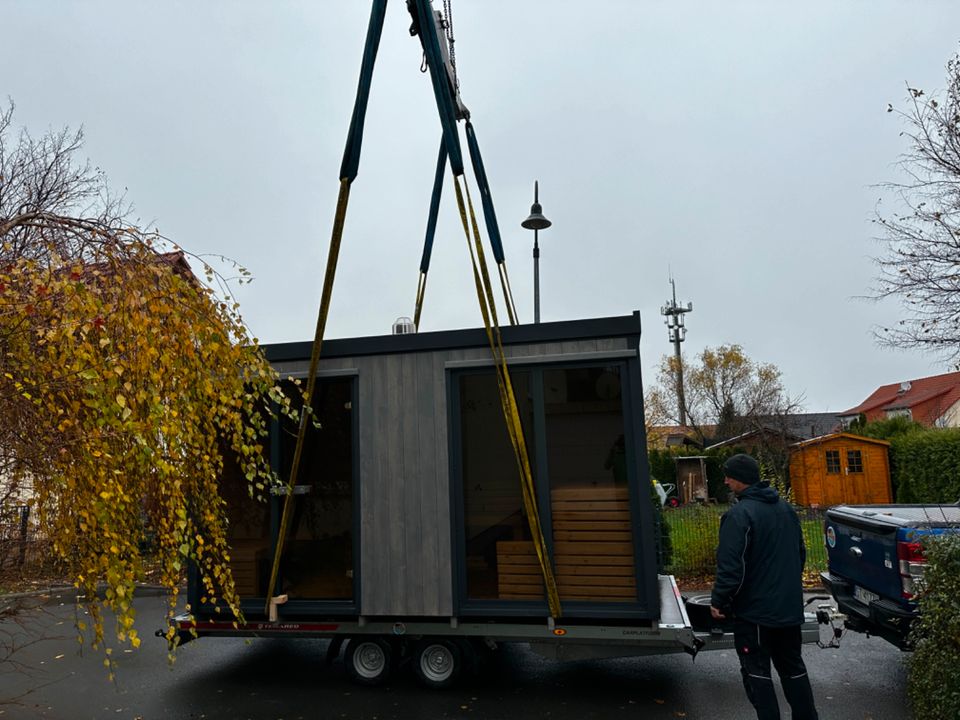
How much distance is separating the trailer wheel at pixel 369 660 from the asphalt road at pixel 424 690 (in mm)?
99

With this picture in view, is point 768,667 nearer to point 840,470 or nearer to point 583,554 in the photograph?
point 583,554

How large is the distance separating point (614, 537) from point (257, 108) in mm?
9267

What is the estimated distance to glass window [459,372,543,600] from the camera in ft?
17.7

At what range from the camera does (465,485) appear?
5.58 m

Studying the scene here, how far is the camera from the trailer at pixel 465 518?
518 centimetres

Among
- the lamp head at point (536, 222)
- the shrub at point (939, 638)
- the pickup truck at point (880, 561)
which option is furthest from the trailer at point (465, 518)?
the lamp head at point (536, 222)

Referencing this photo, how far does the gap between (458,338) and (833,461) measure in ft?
71.3

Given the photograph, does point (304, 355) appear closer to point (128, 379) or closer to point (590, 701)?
point (128, 379)

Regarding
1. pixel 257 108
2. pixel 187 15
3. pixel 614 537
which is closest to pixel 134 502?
pixel 614 537

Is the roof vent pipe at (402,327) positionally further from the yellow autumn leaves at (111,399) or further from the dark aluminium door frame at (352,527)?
the yellow autumn leaves at (111,399)

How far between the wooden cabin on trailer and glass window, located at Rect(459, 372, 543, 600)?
1 centimetres

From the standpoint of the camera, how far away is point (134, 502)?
10.8 feet

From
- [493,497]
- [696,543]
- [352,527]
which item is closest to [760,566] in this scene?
[493,497]

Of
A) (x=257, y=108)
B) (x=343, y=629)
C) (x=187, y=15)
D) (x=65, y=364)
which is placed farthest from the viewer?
(x=257, y=108)
